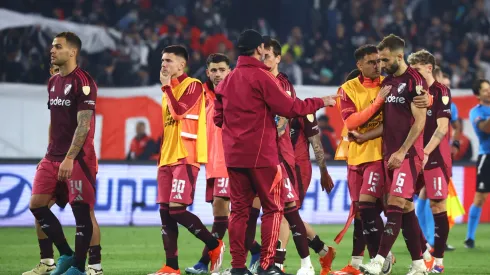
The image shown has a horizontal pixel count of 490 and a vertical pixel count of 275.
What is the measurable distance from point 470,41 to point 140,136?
9.76 m

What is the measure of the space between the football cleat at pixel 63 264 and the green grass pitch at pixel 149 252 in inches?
28.8

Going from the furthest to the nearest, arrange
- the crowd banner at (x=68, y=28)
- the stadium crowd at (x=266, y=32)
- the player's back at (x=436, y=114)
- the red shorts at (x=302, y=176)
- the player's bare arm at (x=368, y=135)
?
the stadium crowd at (x=266, y=32)
the crowd banner at (x=68, y=28)
the player's back at (x=436, y=114)
the red shorts at (x=302, y=176)
the player's bare arm at (x=368, y=135)

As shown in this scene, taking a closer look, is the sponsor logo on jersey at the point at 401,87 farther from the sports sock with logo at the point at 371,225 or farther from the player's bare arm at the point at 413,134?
the sports sock with logo at the point at 371,225

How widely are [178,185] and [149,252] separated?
313 cm

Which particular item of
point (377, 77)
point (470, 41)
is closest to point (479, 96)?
point (377, 77)

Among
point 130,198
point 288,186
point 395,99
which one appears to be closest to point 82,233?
point 288,186

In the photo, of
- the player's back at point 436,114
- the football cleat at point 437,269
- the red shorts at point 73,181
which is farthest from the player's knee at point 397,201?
the red shorts at point 73,181

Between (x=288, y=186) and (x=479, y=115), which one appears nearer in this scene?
(x=288, y=186)

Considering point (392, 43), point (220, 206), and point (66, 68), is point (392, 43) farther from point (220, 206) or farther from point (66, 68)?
point (66, 68)

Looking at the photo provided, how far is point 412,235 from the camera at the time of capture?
9266 mm

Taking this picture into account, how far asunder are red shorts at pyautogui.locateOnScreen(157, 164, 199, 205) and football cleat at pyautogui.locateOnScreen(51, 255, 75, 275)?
1042 mm

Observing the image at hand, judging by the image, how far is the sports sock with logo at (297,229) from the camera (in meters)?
9.20

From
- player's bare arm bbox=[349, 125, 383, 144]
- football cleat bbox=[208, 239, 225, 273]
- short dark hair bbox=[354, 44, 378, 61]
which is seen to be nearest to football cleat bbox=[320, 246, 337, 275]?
football cleat bbox=[208, 239, 225, 273]

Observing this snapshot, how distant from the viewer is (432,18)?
2373 centimetres
